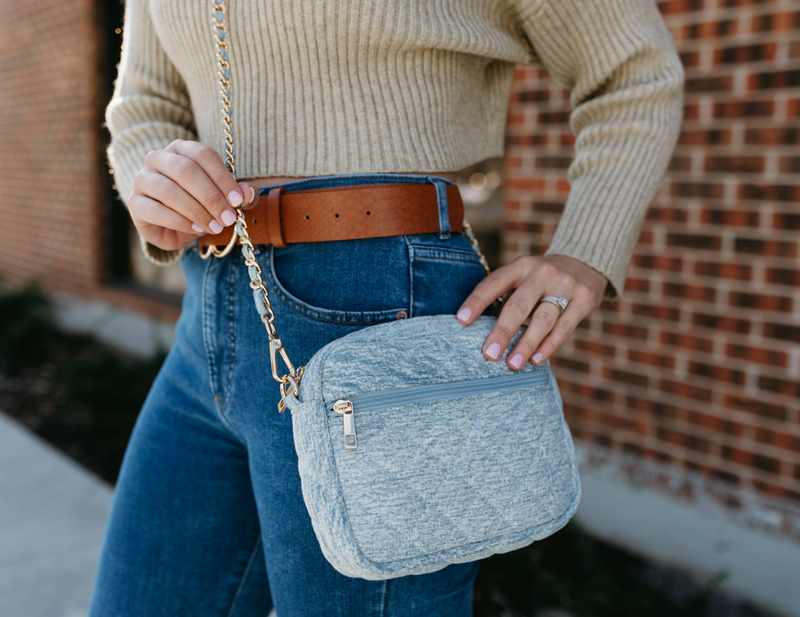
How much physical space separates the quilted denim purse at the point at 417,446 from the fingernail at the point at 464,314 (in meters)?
0.01

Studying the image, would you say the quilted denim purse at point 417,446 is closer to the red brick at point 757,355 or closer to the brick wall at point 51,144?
the red brick at point 757,355

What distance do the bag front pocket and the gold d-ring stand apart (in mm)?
313

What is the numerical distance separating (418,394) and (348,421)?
0.35 feet

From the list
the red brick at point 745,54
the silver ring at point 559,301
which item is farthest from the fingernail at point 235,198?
the red brick at point 745,54

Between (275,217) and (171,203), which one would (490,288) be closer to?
(275,217)

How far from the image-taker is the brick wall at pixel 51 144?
5.56 meters

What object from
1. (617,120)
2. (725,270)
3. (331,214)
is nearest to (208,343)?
(331,214)

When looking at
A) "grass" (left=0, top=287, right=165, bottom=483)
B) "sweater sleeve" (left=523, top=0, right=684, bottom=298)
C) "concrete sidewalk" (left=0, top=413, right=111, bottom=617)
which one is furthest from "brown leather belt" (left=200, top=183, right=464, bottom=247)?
"grass" (left=0, top=287, right=165, bottom=483)

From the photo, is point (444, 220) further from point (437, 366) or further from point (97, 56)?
point (97, 56)

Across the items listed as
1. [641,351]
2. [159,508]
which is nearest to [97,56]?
[641,351]

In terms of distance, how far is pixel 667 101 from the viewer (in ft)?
3.94

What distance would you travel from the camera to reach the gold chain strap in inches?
36.1

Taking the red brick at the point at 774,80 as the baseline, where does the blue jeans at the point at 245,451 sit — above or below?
below

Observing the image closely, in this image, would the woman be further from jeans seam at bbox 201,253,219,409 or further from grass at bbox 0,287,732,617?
grass at bbox 0,287,732,617
